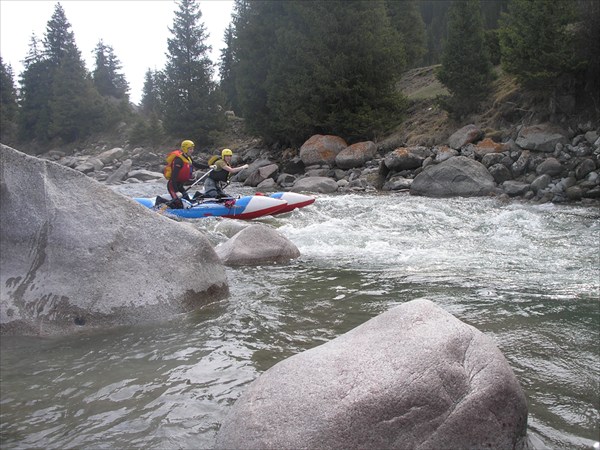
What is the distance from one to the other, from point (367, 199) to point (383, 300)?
34.8 feet

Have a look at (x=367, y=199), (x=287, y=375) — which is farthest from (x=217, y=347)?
(x=367, y=199)

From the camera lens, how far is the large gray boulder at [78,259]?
535cm

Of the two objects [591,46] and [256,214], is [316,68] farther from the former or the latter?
[256,214]

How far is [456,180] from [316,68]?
42.0ft

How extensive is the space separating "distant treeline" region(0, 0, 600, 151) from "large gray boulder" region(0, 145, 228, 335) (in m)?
16.5

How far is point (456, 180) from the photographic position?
16.6m

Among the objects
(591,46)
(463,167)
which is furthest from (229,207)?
(591,46)

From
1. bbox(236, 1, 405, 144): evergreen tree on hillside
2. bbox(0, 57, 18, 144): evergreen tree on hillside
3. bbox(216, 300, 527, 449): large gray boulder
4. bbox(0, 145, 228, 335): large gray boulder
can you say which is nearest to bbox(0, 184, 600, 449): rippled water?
bbox(0, 145, 228, 335): large gray boulder

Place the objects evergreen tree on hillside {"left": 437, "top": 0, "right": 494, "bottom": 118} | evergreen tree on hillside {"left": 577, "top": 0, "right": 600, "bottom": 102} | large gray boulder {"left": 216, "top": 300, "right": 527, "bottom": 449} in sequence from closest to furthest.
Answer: large gray boulder {"left": 216, "top": 300, "right": 527, "bottom": 449}
evergreen tree on hillside {"left": 577, "top": 0, "right": 600, "bottom": 102}
evergreen tree on hillside {"left": 437, "top": 0, "right": 494, "bottom": 118}

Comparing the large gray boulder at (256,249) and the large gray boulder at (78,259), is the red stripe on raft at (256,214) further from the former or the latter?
the large gray boulder at (78,259)

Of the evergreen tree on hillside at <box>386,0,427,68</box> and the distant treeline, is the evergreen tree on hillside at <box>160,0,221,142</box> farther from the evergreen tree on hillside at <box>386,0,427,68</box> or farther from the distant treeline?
the evergreen tree on hillside at <box>386,0,427,68</box>

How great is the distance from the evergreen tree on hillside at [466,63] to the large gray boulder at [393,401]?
22.8m

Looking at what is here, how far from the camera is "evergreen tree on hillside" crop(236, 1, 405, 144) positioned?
26.4 metres

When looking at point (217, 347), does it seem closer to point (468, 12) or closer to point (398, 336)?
point (398, 336)
